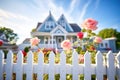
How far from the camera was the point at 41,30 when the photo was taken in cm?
2192

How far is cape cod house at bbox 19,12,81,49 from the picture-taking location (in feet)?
67.9

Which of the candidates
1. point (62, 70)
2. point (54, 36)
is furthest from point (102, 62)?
point (54, 36)

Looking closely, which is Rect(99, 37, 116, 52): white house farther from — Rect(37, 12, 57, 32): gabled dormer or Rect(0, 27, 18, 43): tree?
Rect(0, 27, 18, 43): tree

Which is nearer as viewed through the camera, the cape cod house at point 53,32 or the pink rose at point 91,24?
the pink rose at point 91,24

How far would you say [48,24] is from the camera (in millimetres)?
22172

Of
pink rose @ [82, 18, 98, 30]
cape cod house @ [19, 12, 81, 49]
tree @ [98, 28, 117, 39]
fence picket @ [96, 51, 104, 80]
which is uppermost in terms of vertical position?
tree @ [98, 28, 117, 39]

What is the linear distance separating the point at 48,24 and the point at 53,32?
8.16ft

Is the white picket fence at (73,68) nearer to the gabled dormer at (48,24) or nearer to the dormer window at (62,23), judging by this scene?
the gabled dormer at (48,24)

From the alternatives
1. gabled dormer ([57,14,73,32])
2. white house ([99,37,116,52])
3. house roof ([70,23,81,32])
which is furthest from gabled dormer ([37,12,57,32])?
white house ([99,37,116,52])

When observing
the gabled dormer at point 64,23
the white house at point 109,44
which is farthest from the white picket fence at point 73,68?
the white house at point 109,44

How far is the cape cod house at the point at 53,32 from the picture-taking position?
67.9ft

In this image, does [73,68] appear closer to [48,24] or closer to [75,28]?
[48,24]

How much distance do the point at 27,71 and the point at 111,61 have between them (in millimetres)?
1549

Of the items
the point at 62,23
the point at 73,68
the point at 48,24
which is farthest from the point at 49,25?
the point at 73,68
